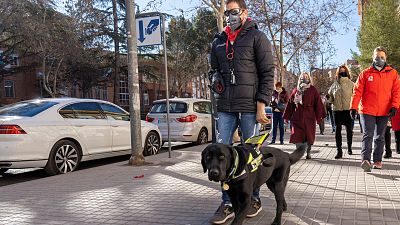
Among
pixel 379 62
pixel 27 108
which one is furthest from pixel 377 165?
pixel 27 108

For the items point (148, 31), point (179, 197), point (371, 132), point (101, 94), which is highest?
point (148, 31)

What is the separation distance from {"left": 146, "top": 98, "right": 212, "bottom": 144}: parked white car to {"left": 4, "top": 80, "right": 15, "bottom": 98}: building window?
39.7m

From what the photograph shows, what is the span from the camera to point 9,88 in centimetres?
4756

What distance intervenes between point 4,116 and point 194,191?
4.38m

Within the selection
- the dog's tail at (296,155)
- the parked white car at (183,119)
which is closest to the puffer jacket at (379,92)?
the dog's tail at (296,155)

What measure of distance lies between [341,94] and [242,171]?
21.0ft

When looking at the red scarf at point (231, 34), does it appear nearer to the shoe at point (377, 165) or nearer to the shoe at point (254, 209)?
the shoe at point (254, 209)

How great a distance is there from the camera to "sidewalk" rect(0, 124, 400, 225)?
14.5ft

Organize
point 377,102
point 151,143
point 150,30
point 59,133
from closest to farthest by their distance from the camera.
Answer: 1. point 377,102
2. point 59,133
3. point 150,30
4. point 151,143

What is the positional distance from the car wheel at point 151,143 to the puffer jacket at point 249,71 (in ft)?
22.3

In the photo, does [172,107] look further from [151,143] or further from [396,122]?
[396,122]

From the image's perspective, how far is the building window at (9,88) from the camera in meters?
47.0

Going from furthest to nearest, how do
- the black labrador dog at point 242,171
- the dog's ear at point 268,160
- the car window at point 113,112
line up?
the car window at point 113,112 < the dog's ear at point 268,160 < the black labrador dog at point 242,171

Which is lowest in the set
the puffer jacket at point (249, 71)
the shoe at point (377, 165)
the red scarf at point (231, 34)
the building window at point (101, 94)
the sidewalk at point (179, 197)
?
the sidewalk at point (179, 197)
